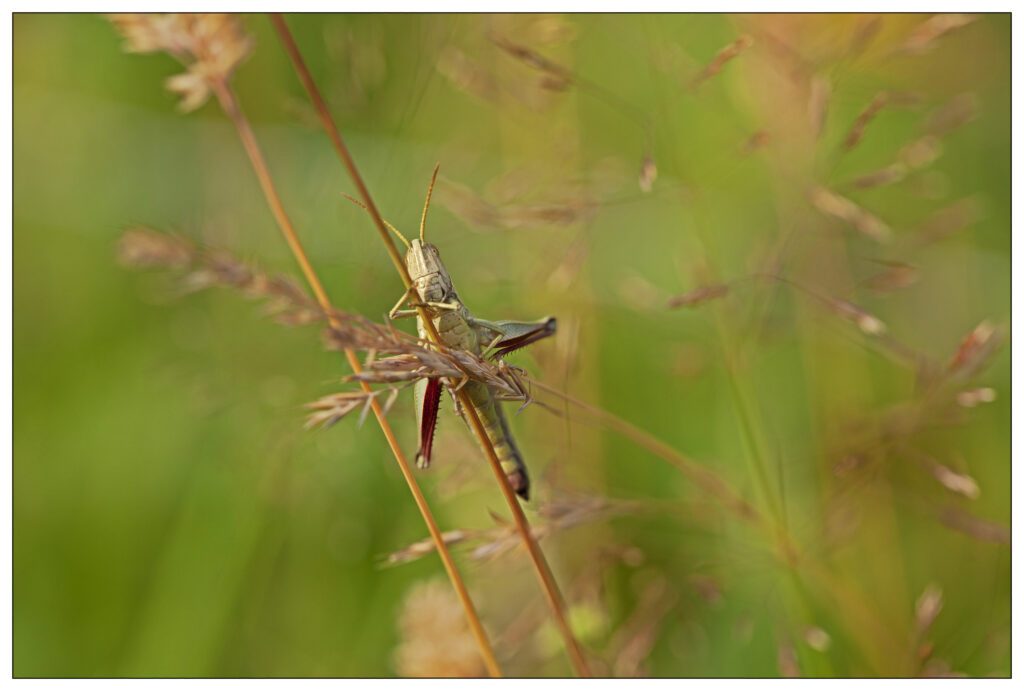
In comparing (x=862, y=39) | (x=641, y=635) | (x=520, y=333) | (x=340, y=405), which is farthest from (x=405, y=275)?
(x=862, y=39)

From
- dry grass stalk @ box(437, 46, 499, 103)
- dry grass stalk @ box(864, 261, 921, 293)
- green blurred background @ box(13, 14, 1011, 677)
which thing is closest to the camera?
dry grass stalk @ box(864, 261, 921, 293)

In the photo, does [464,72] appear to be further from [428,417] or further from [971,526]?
[971,526]

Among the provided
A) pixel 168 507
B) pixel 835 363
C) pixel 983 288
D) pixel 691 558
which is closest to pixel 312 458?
pixel 168 507

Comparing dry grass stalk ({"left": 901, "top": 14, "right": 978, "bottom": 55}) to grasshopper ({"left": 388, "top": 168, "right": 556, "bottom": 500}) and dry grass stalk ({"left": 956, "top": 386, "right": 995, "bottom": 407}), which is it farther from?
grasshopper ({"left": 388, "top": 168, "right": 556, "bottom": 500})

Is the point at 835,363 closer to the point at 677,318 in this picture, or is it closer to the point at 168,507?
the point at 677,318

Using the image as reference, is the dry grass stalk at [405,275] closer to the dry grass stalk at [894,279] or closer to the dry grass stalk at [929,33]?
the dry grass stalk at [894,279]

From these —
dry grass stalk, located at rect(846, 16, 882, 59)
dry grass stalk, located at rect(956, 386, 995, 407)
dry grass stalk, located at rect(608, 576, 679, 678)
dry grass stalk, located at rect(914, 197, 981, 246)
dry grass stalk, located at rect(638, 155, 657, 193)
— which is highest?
dry grass stalk, located at rect(846, 16, 882, 59)

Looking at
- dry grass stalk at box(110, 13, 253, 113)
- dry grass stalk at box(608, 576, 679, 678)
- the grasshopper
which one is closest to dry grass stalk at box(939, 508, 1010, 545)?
dry grass stalk at box(608, 576, 679, 678)

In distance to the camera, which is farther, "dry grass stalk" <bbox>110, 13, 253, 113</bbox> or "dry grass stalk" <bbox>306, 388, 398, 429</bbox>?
"dry grass stalk" <bbox>110, 13, 253, 113</bbox>
